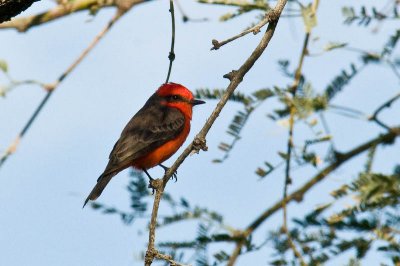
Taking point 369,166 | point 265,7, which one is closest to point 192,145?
point 369,166

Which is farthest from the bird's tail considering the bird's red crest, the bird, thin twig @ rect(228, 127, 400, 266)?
the bird's red crest

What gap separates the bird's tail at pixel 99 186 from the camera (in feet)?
17.1

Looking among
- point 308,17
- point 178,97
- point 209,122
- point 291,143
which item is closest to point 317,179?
point 291,143

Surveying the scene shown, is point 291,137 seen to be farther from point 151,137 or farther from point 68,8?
point 151,137

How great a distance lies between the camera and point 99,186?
217 inches

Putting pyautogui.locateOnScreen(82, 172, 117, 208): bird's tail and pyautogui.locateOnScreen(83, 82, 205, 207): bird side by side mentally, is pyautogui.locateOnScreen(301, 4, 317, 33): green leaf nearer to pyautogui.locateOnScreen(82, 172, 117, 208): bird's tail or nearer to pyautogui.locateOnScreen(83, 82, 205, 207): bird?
pyautogui.locateOnScreen(82, 172, 117, 208): bird's tail

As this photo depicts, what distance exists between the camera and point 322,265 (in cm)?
362

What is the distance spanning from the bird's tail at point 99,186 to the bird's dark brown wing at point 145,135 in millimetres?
Answer: 44

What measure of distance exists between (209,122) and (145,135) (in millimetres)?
3555

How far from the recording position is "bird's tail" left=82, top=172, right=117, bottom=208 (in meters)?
5.20

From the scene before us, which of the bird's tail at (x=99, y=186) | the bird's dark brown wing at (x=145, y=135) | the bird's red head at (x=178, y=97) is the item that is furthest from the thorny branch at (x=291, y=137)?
the bird's red head at (x=178, y=97)

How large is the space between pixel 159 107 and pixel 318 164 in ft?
10.5

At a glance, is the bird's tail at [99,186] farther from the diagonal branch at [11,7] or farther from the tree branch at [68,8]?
the diagonal branch at [11,7]

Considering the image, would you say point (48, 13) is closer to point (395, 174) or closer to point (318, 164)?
point (318, 164)
